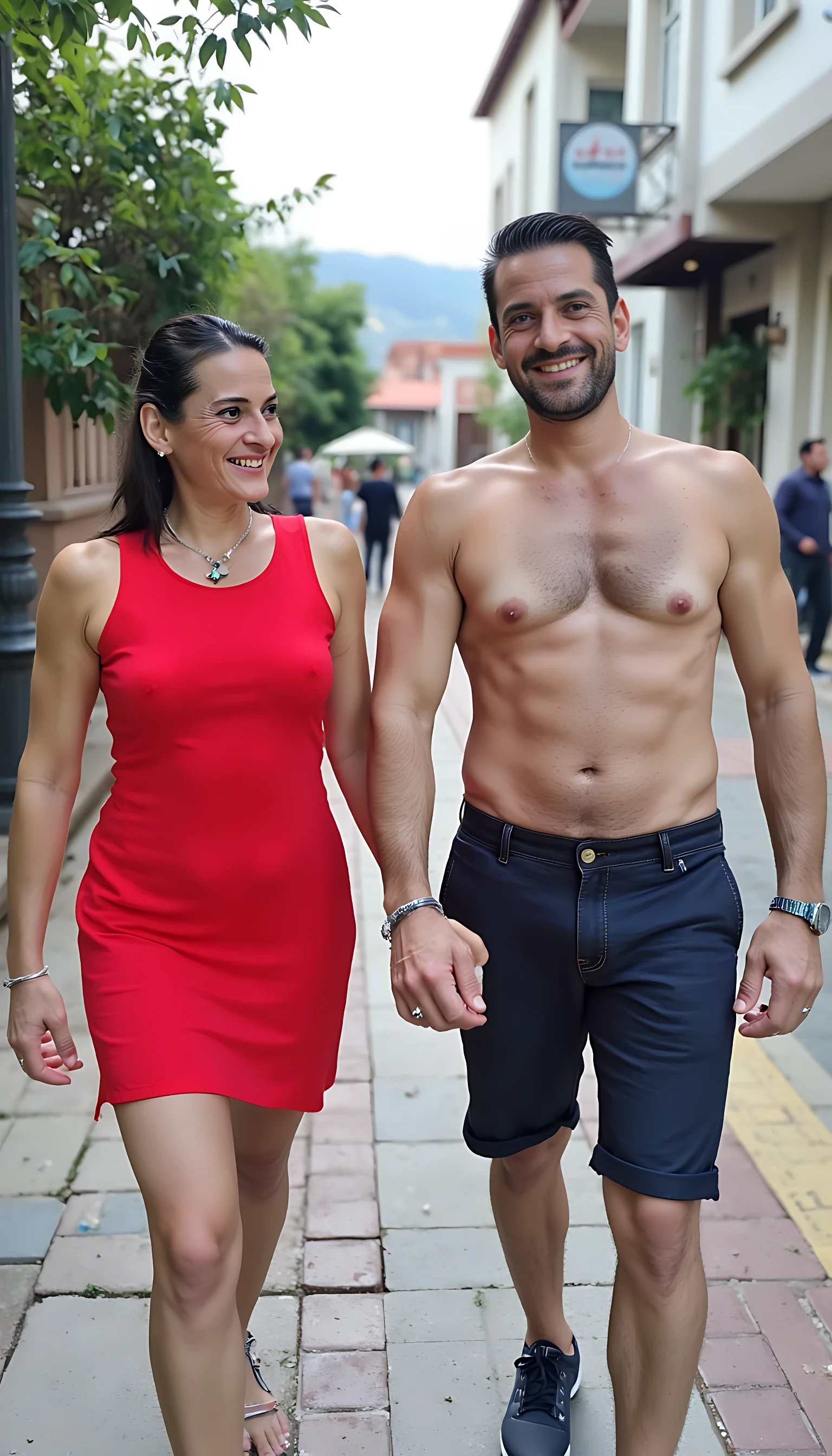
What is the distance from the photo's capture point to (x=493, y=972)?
2.62 metres

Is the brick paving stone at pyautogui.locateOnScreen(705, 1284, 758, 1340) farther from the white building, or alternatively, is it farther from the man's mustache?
the white building

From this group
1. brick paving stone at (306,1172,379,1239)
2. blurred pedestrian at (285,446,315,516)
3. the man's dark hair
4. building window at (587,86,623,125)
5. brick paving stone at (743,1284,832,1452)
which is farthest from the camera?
building window at (587,86,623,125)

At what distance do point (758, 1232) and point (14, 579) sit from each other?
15.5 ft

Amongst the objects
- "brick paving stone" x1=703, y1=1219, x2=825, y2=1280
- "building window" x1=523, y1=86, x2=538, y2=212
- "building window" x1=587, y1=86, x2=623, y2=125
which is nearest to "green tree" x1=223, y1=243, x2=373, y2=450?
"building window" x1=523, y1=86, x2=538, y2=212

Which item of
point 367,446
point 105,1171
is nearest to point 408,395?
point 367,446

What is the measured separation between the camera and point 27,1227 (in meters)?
3.53

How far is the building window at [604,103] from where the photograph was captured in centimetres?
2577

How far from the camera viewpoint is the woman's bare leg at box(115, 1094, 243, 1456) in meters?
2.20

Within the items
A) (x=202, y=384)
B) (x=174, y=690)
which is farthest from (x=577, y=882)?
(x=202, y=384)

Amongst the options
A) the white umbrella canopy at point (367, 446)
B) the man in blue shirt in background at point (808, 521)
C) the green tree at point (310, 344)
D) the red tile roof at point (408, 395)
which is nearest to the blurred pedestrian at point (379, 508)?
the green tree at point (310, 344)

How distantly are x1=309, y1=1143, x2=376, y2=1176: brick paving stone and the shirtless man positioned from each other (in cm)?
Answer: 119

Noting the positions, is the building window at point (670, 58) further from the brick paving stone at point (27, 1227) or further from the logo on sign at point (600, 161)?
the brick paving stone at point (27, 1227)

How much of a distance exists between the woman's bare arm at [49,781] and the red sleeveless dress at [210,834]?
0.05 m

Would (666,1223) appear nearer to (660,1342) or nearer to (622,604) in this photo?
(660,1342)
